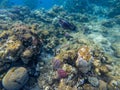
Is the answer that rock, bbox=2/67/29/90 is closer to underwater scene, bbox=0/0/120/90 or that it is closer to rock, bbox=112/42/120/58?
underwater scene, bbox=0/0/120/90

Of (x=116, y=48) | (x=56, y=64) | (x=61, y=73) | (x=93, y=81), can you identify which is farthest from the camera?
(x=116, y=48)

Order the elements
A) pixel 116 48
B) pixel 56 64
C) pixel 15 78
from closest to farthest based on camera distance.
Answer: pixel 15 78, pixel 56 64, pixel 116 48

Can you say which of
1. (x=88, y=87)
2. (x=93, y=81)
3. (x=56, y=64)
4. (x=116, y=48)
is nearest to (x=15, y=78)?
(x=56, y=64)

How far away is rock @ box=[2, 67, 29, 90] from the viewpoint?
247 inches

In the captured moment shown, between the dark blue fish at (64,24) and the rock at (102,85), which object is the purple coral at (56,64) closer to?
the rock at (102,85)

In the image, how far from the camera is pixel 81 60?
19.4 feet

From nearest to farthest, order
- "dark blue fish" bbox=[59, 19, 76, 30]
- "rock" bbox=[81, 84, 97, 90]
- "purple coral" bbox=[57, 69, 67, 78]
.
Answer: "rock" bbox=[81, 84, 97, 90] → "purple coral" bbox=[57, 69, 67, 78] → "dark blue fish" bbox=[59, 19, 76, 30]

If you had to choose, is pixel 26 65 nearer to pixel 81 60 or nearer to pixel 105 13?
pixel 81 60

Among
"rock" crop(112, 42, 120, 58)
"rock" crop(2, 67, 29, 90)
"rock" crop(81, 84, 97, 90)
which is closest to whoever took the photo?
"rock" crop(81, 84, 97, 90)

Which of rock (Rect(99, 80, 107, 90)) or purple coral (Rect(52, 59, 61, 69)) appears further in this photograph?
purple coral (Rect(52, 59, 61, 69))

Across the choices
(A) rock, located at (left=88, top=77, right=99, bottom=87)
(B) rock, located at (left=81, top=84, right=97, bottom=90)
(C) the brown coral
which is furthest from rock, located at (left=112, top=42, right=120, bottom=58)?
(B) rock, located at (left=81, top=84, right=97, bottom=90)

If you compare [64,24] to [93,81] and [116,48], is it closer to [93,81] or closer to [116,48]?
[116,48]

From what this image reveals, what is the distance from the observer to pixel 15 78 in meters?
6.25

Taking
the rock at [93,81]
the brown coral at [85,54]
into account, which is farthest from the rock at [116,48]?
the rock at [93,81]
